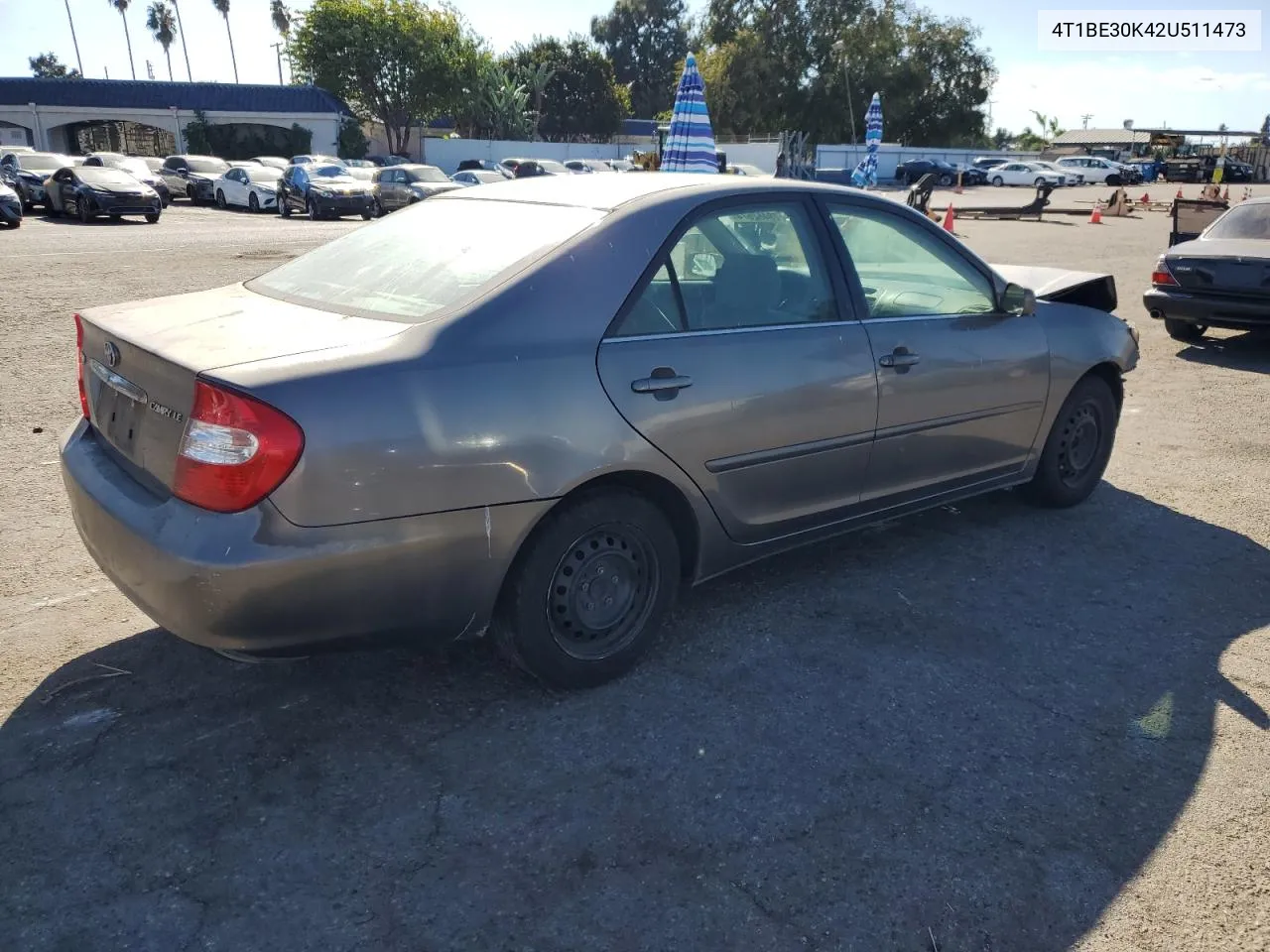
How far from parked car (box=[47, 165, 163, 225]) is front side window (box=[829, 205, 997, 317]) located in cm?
2269

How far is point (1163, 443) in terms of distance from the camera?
6395mm

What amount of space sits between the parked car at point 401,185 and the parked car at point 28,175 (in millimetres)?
8129

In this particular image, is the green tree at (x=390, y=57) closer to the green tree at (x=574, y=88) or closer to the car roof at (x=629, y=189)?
the green tree at (x=574, y=88)

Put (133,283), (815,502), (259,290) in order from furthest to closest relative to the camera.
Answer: (133,283) < (815,502) < (259,290)

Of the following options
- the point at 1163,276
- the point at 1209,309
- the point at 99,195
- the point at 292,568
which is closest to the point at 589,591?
the point at 292,568

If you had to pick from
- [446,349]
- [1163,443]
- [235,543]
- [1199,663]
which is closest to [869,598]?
[1199,663]

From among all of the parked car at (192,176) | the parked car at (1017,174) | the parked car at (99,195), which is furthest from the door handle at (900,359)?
the parked car at (1017,174)

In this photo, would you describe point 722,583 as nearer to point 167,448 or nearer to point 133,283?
point 167,448

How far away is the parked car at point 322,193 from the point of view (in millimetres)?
25672

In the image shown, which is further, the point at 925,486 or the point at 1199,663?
the point at 925,486

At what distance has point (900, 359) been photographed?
3.85 metres

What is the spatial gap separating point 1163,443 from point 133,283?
1119 centimetres

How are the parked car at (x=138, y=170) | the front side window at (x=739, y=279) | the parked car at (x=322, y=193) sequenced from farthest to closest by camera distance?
the parked car at (x=138, y=170)
the parked car at (x=322, y=193)
the front side window at (x=739, y=279)

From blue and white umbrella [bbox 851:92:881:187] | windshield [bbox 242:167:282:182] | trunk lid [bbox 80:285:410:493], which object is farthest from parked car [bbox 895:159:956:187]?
trunk lid [bbox 80:285:410:493]
